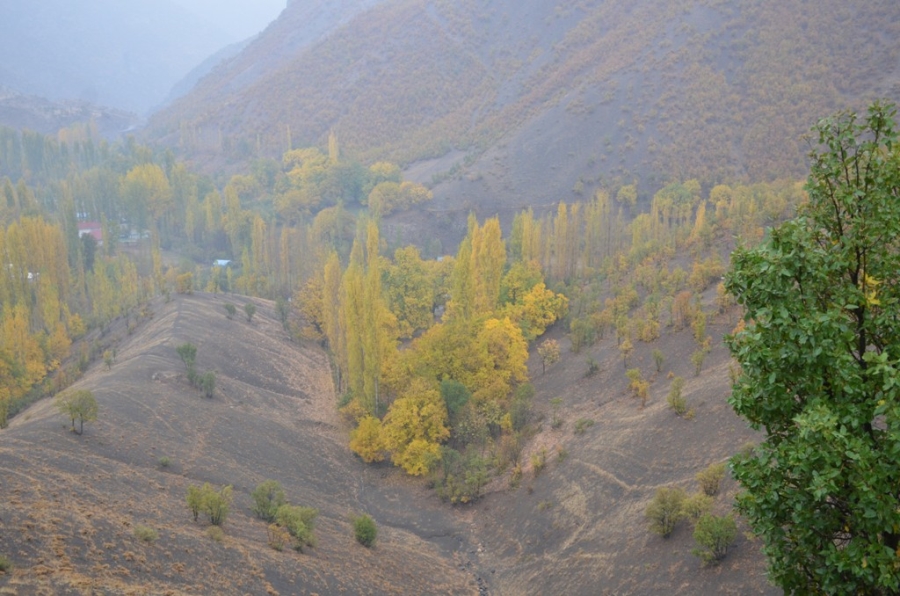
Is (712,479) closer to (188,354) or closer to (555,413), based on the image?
(555,413)

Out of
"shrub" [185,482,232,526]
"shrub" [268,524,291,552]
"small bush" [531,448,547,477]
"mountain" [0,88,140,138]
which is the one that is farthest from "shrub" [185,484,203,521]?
"mountain" [0,88,140,138]

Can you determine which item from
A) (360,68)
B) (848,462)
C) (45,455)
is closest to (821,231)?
(848,462)

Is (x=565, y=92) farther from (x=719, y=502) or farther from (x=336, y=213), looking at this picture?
(x=719, y=502)

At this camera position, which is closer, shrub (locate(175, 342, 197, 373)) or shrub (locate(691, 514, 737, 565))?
A: shrub (locate(691, 514, 737, 565))

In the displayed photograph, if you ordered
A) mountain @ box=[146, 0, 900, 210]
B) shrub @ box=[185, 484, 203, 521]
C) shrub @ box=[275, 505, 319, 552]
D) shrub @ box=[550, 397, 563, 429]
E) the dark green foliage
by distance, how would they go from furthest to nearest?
1. mountain @ box=[146, 0, 900, 210]
2. shrub @ box=[550, 397, 563, 429]
3. the dark green foliage
4. shrub @ box=[275, 505, 319, 552]
5. shrub @ box=[185, 484, 203, 521]

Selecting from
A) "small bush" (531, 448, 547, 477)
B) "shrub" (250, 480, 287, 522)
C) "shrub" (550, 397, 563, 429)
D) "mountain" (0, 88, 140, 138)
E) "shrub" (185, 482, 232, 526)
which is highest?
"mountain" (0, 88, 140, 138)

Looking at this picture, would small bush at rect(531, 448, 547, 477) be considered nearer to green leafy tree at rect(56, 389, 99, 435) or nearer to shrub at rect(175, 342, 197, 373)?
green leafy tree at rect(56, 389, 99, 435)
